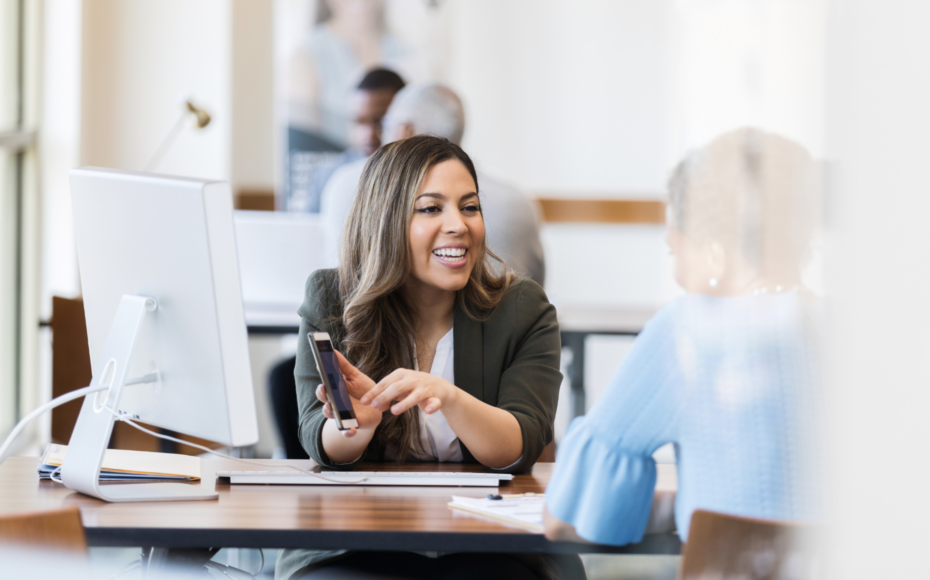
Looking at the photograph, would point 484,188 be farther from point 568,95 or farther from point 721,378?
point 568,95

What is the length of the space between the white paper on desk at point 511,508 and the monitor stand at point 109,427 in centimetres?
35

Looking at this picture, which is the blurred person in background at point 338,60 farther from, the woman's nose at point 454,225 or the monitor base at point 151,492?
the monitor base at point 151,492

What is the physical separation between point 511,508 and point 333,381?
0.99 ft

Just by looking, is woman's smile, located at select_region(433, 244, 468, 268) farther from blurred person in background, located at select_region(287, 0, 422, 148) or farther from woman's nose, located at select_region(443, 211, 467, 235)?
blurred person in background, located at select_region(287, 0, 422, 148)

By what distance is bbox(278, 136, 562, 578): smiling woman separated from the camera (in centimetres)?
150

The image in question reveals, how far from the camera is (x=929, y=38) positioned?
769 millimetres

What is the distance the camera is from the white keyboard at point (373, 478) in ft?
4.22

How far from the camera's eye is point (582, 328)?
3.24 m

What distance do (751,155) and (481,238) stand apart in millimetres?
671

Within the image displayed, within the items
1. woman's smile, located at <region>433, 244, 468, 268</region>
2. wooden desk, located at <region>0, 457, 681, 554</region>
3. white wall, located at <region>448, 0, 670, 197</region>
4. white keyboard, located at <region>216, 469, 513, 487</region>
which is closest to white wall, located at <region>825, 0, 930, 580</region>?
wooden desk, located at <region>0, 457, 681, 554</region>

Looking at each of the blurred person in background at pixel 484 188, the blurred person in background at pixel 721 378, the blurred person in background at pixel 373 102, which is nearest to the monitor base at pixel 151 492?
the blurred person in background at pixel 721 378

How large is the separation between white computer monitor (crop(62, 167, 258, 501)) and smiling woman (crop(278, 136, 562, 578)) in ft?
0.93

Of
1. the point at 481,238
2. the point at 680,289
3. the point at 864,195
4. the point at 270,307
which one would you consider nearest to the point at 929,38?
the point at 864,195

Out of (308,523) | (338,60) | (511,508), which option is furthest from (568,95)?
(308,523)
